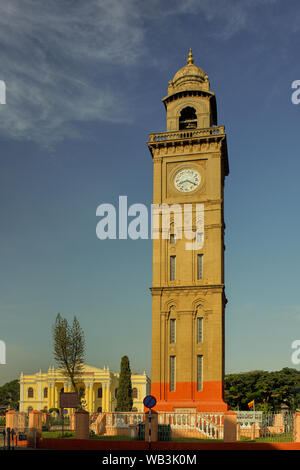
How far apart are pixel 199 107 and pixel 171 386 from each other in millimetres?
26756

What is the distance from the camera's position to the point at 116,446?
29.4m

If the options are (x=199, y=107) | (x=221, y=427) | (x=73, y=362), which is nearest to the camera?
(x=221, y=427)

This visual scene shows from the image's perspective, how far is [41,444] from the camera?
104 ft

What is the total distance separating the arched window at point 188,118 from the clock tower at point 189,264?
11.9 inches

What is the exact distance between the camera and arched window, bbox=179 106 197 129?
55312 mm

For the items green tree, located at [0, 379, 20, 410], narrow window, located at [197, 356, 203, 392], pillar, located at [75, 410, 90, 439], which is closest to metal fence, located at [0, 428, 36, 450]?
pillar, located at [75, 410, 90, 439]

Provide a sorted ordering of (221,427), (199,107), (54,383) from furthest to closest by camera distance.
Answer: (54,383) < (199,107) < (221,427)

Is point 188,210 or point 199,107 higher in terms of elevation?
point 199,107

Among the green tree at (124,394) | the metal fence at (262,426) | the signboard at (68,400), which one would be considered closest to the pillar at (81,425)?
the signboard at (68,400)

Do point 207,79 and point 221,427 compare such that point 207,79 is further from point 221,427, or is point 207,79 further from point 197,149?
point 221,427

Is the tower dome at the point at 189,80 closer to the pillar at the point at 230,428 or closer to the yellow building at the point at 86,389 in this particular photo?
the pillar at the point at 230,428

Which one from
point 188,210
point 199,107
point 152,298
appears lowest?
point 152,298
